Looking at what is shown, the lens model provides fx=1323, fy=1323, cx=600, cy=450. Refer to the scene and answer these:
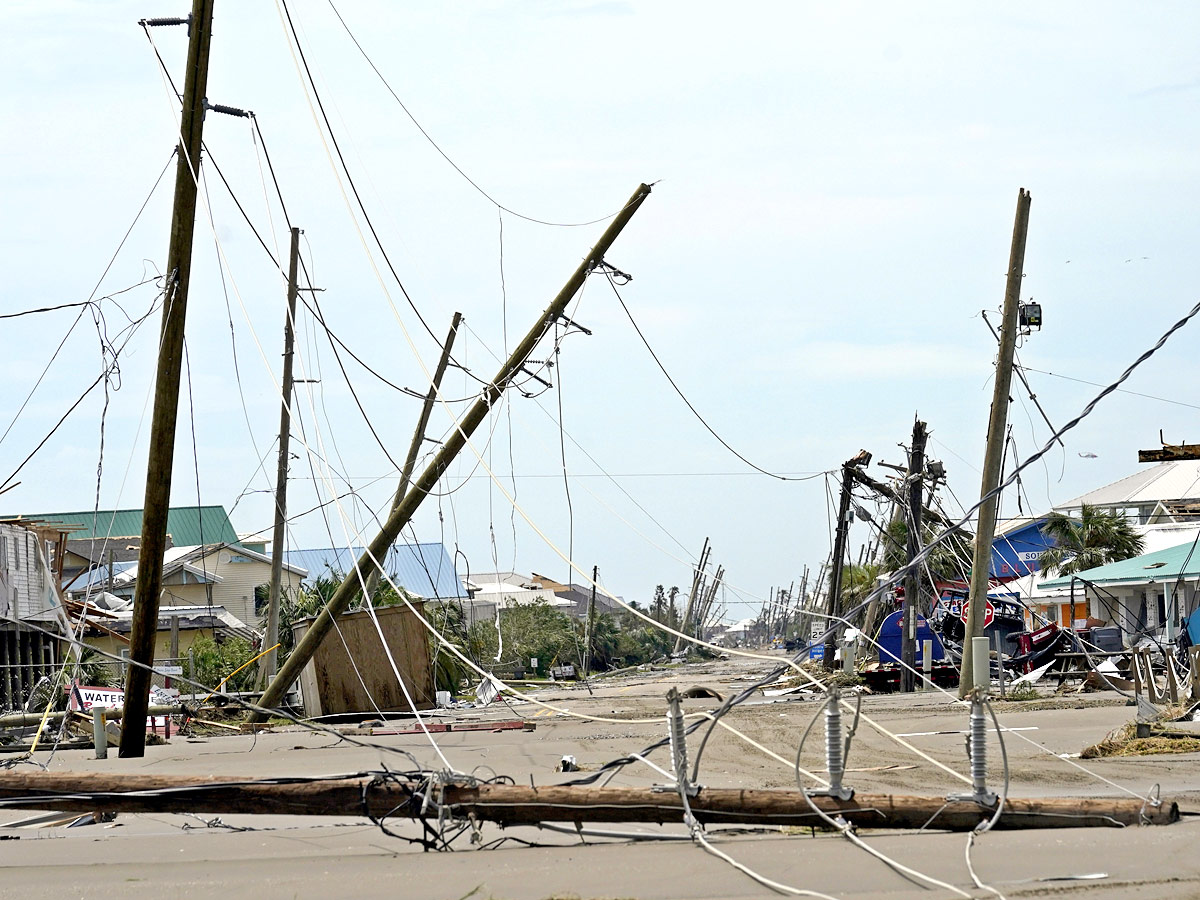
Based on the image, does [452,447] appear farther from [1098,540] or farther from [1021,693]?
[1098,540]

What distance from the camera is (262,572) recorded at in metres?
57.2

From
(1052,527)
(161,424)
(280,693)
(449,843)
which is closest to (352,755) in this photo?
(161,424)

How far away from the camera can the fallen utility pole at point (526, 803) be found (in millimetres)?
8195

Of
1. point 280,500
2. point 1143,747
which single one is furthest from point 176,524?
point 1143,747

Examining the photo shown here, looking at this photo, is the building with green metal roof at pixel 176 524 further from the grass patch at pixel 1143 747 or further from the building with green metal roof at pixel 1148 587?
the grass patch at pixel 1143 747

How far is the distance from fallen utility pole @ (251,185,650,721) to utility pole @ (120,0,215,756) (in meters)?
5.48

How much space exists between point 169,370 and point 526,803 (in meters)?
8.01

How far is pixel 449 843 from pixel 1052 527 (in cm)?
4521

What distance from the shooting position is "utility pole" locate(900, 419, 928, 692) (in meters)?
28.8

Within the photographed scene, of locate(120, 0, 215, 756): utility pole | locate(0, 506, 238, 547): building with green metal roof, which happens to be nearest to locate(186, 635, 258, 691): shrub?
locate(120, 0, 215, 756): utility pole

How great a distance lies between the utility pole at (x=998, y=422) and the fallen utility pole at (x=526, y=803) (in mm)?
13429

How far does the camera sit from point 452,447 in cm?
2086

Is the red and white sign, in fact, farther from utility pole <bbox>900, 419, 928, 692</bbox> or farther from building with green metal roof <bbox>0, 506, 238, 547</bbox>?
building with green metal roof <bbox>0, 506, 238, 547</bbox>

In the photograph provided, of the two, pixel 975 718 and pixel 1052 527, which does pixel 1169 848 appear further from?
pixel 1052 527
